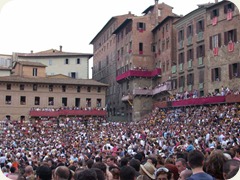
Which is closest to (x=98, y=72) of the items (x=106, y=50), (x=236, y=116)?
(x=106, y=50)

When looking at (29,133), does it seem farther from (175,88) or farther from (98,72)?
(98,72)

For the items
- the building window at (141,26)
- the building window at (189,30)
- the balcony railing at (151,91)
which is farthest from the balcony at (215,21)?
the building window at (141,26)

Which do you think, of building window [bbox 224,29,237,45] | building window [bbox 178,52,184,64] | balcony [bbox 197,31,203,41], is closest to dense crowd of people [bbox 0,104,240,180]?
building window [bbox 178,52,184,64]

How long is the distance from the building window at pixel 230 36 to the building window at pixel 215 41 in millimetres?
1199

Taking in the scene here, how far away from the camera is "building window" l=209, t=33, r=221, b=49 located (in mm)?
40156

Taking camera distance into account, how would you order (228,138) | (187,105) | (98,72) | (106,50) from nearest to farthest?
(228,138)
(187,105)
(106,50)
(98,72)

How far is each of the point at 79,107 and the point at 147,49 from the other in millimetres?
14271

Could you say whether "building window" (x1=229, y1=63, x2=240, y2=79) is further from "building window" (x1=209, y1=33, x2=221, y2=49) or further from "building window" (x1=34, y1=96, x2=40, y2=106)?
"building window" (x1=34, y1=96, x2=40, y2=106)

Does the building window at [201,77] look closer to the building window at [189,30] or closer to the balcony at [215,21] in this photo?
the building window at [189,30]

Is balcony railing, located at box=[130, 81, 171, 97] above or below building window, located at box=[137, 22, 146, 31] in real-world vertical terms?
below

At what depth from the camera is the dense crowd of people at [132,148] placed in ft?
22.4

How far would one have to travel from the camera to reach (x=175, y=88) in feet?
162

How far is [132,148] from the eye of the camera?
877 inches

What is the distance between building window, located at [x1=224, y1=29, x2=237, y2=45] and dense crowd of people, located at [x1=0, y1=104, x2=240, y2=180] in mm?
7108
